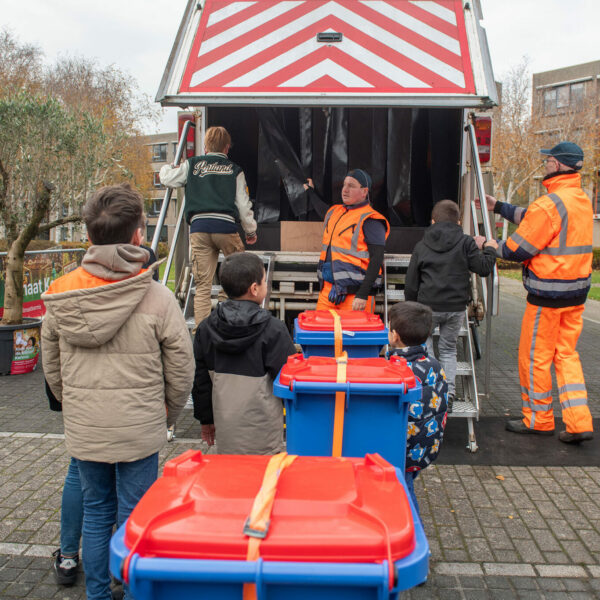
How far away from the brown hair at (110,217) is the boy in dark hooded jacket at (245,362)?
496 millimetres

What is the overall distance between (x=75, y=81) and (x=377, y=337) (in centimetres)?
3304

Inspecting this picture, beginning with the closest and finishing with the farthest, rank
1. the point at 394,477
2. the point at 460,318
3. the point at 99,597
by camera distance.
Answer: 1. the point at 394,477
2. the point at 99,597
3. the point at 460,318

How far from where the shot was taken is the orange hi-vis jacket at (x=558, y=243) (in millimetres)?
4328

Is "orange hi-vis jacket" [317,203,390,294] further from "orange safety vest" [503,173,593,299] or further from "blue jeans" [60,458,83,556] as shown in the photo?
"blue jeans" [60,458,83,556]

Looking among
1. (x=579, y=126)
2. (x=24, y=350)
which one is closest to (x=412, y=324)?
(x=24, y=350)

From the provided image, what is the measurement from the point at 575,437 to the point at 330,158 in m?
3.74

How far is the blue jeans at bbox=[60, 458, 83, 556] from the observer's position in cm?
269

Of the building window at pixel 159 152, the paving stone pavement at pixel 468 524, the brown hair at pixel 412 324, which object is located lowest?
the paving stone pavement at pixel 468 524

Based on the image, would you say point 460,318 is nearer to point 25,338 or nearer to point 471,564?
point 471,564

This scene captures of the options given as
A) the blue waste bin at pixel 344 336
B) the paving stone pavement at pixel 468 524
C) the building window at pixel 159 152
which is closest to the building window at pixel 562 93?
the building window at pixel 159 152

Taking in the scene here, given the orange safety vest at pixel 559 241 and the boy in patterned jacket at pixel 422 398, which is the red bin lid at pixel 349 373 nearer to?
the boy in patterned jacket at pixel 422 398

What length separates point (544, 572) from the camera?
285 centimetres

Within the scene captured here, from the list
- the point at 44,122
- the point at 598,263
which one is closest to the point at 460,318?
the point at 44,122

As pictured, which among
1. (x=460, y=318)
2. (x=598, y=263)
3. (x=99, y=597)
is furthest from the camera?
(x=598, y=263)
